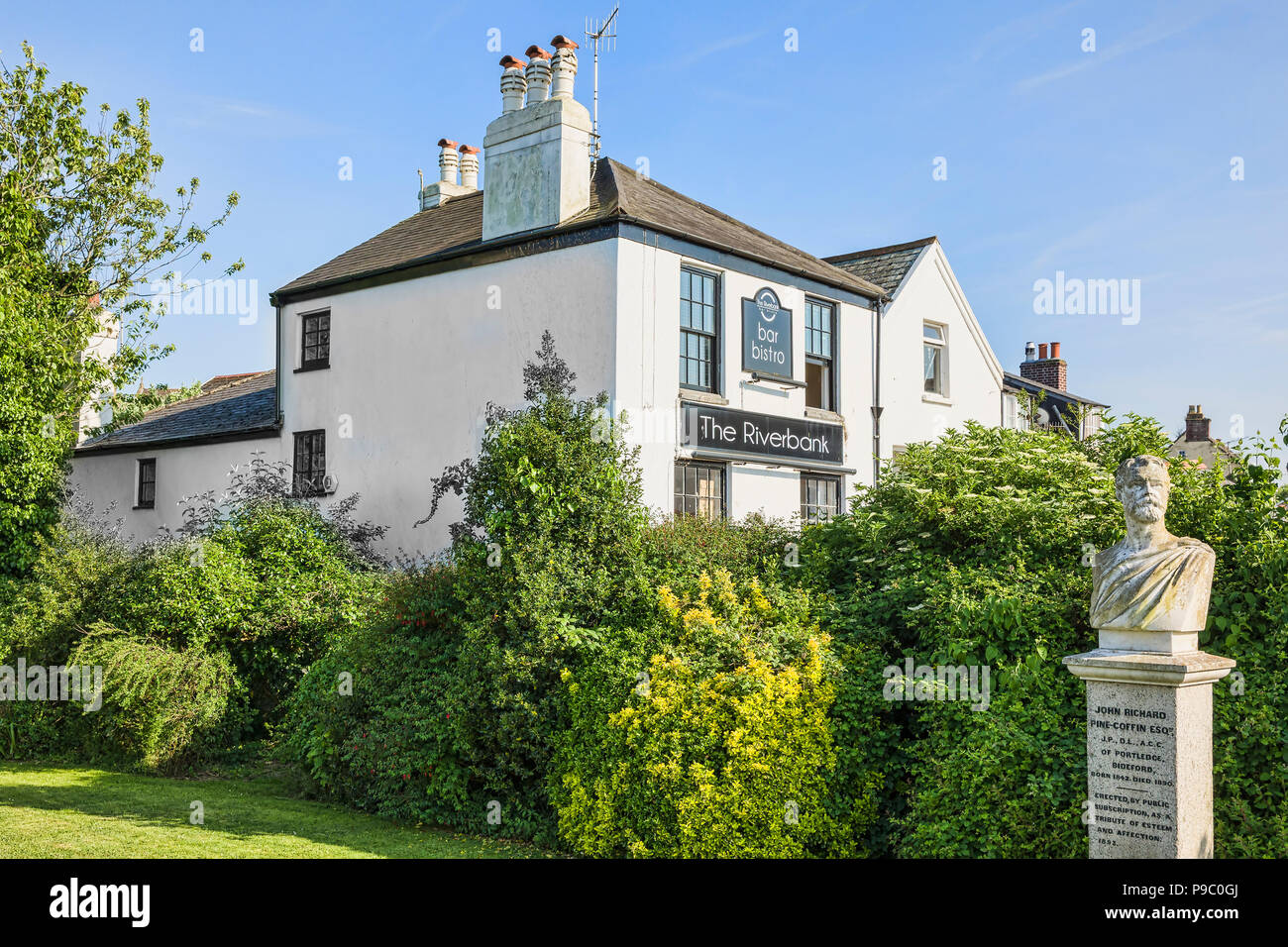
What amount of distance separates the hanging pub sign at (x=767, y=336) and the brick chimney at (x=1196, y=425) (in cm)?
3152

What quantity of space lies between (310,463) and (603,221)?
26.5 ft

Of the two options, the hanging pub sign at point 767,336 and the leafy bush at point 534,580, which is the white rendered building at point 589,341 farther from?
the leafy bush at point 534,580

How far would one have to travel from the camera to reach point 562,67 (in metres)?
17.4

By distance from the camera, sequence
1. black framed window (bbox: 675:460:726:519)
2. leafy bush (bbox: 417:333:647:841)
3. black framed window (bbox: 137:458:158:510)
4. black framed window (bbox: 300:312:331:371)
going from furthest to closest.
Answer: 1. black framed window (bbox: 137:458:158:510)
2. black framed window (bbox: 300:312:331:371)
3. black framed window (bbox: 675:460:726:519)
4. leafy bush (bbox: 417:333:647:841)

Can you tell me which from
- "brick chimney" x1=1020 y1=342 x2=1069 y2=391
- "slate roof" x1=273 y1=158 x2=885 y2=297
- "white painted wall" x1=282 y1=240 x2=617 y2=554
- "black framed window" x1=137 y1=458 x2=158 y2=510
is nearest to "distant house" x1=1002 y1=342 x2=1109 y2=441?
"brick chimney" x1=1020 y1=342 x2=1069 y2=391

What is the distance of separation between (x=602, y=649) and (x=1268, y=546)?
5.72 meters

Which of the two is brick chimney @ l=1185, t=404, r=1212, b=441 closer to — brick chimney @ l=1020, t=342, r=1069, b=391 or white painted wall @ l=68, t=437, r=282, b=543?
brick chimney @ l=1020, t=342, r=1069, b=391

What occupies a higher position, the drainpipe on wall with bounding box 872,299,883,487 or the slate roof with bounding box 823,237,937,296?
the slate roof with bounding box 823,237,937,296

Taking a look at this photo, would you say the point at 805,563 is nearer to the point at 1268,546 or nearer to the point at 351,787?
the point at 1268,546

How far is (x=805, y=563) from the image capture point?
11.6m

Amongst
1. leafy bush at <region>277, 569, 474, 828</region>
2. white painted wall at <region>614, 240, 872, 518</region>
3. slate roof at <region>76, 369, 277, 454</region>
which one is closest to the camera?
leafy bush at <region>277, 569, 474, 828</region>

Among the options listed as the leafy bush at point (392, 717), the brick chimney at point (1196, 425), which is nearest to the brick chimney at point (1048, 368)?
the brick chimney at point (1196, 425)

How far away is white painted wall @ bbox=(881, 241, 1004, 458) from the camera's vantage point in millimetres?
20734

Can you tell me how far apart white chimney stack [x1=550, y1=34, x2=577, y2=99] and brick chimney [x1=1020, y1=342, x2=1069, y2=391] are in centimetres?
2472
